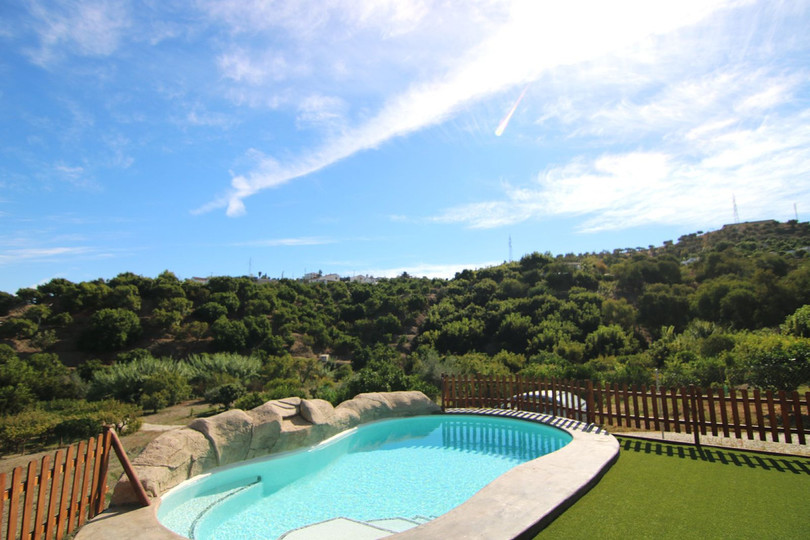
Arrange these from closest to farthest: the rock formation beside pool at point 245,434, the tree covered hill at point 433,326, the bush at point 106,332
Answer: the rock formation beside pool at point 245,434
the tree covered hill at point 433,326
the bush at point 106,332

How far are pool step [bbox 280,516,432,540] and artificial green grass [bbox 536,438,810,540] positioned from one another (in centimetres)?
191

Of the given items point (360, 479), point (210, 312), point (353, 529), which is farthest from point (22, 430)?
point (210, 312)

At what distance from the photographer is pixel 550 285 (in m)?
33.9

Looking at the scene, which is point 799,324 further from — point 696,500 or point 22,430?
point 22,430

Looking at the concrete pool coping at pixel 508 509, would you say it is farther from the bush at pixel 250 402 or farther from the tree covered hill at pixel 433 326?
the tree covered hill at pixel 433 326

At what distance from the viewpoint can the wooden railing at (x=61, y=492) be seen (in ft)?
12.8

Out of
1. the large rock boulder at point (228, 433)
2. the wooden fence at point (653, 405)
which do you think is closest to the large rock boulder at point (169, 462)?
the large rock boulder at point (228, 433)

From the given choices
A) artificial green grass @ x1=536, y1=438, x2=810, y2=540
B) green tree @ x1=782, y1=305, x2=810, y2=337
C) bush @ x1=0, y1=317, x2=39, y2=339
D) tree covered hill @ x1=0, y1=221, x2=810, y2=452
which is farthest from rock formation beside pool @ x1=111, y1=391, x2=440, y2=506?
bush @ x1=0, y1=317, x2=39, y2=339

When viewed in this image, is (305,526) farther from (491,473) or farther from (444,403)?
(444,403)

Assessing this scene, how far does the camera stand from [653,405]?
786 cm

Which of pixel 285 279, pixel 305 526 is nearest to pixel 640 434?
pixel 305 526

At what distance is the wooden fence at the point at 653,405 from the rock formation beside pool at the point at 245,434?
1810 mm

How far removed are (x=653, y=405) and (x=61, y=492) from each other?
879cm

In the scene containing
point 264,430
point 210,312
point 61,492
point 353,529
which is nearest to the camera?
point 61,492
